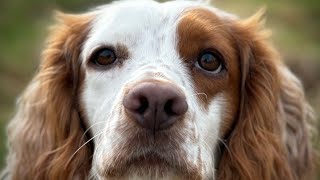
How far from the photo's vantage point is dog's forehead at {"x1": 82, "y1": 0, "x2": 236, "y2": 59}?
533 centimetres

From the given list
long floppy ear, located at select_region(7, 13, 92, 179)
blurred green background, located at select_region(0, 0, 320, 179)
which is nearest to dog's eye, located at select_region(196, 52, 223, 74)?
long floppy ear, located at select_region(7, 13, 92, 179)

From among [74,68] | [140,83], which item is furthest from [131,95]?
[74,68]

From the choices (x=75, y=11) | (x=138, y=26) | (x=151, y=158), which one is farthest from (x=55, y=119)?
(x=75, y=11)

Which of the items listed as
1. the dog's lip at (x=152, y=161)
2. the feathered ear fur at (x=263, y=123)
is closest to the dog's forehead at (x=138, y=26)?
the feathered ear fur at (x=263, y=123)

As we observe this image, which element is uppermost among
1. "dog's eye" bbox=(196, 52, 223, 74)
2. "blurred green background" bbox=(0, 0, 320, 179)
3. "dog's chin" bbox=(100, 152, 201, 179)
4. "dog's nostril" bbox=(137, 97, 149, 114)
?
"blurred green background" bbox=(0, 0, 320, 179)

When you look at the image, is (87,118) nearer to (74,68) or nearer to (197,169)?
(74,68)

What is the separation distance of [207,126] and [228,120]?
29 centimetres

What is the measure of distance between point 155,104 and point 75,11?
26.8ft

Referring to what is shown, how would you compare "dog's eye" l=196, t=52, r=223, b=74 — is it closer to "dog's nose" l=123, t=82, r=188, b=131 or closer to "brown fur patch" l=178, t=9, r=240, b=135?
"brown fur patch" l=178, t=9, r=240, b=135

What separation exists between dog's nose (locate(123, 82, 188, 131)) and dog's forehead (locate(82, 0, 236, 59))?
541mm

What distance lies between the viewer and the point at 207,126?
206 inches

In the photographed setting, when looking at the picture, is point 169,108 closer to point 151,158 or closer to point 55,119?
point 151,158

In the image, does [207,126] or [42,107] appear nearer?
[207,126]

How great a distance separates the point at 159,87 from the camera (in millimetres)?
4785
